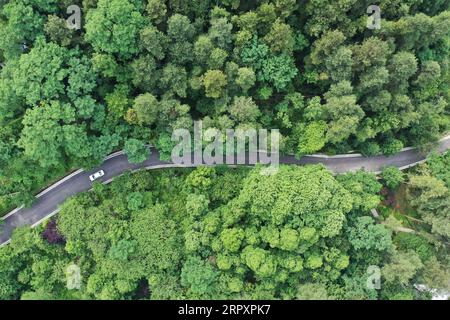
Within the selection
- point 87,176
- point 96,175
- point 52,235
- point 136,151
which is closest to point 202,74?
point 136,151

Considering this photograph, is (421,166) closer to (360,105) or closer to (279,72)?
(360,105)

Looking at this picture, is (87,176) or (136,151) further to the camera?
(87,176)

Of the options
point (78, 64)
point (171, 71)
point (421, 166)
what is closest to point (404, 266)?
point (421, 166)

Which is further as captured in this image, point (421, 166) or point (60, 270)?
point (421, 166)

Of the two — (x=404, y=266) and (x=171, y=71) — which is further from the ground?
(x=171, y=71)

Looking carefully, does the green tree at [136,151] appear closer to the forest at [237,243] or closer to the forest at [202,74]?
the forest at [202,74]

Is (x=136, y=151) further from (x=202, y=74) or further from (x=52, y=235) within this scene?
(x=52, y=235)
